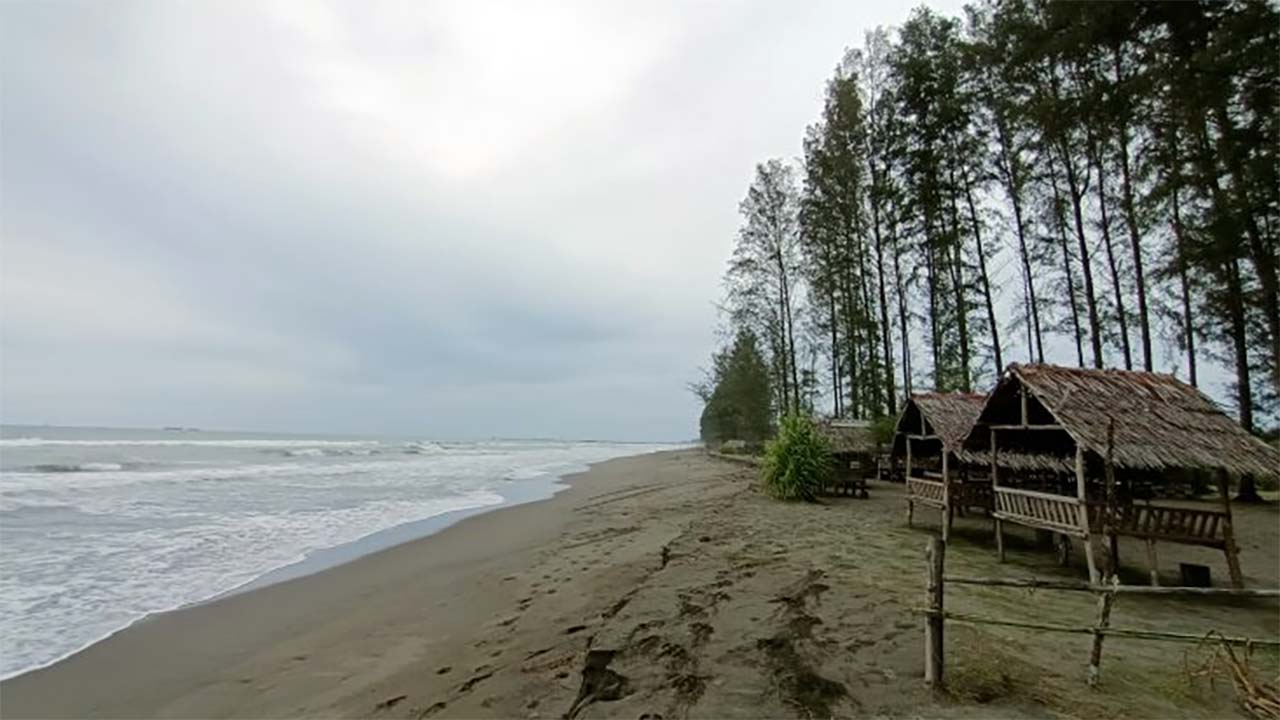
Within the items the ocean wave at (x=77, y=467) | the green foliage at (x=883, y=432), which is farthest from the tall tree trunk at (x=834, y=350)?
the ocean wave at (x=77, y=467)

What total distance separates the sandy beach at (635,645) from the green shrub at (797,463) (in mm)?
5329

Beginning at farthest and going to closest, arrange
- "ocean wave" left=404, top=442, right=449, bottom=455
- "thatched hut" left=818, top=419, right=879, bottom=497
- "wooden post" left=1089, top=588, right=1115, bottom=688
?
1. "ocean wave" left=404, top=442, right=449, bottom=455
2. "thatched hut" left=818, top=419, right=879, bottom=497
3. "wooden post" left=1089, top=588, right=1115, bottom=688

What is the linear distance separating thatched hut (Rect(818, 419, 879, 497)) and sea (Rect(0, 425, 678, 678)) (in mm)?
9546

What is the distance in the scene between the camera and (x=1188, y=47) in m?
14.3

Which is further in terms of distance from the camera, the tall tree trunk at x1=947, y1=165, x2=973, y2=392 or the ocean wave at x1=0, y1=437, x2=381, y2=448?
the ocean wave at x1=0, y1=437, x2=381, y2=448

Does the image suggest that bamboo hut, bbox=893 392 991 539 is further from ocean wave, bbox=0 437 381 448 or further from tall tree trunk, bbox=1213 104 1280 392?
ocean wave, bbox=0 437 381 448

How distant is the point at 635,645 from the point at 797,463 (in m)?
12.0

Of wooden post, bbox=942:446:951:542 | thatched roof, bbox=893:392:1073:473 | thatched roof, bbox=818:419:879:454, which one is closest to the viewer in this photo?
thatched roof, bbox=893:392:1073:473

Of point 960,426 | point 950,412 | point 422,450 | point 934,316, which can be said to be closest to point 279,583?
point 960,426

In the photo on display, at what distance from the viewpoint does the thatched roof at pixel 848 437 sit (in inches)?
755

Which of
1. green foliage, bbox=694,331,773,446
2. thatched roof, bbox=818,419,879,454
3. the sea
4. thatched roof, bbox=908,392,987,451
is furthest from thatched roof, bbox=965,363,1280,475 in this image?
green foliage, bbox=694,331,773,446

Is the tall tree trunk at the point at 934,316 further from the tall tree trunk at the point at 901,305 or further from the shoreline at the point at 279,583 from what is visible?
the shoreline at the point at 279,583

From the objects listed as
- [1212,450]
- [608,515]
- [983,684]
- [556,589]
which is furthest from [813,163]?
[983,684]

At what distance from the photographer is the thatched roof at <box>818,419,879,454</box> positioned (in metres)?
19.2
